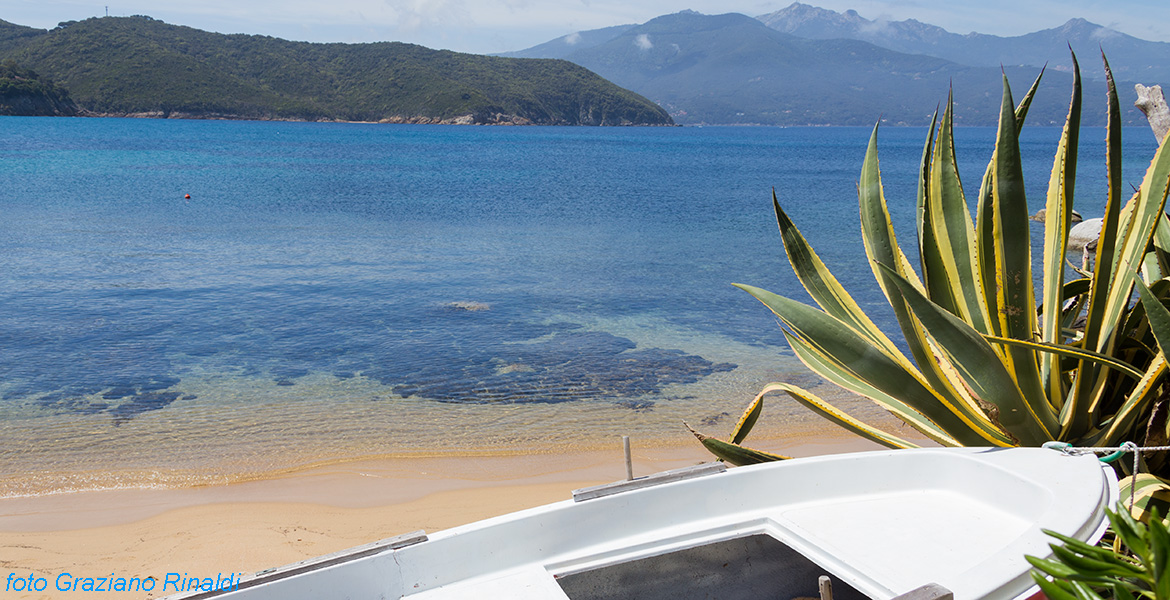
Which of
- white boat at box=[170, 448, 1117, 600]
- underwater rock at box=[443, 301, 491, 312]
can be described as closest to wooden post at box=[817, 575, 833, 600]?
white boat at box=[170, 448, 1117, 600]

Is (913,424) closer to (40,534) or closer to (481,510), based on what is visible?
(481,510)

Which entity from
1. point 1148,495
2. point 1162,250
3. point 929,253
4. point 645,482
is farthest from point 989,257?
point 645,482

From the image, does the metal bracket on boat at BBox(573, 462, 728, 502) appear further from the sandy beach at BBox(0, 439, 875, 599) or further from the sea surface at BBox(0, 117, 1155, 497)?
the sea surface at BBox(0, 117, 1155, 497)

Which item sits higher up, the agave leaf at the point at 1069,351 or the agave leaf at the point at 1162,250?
the agave leaf at the point at 1162,250

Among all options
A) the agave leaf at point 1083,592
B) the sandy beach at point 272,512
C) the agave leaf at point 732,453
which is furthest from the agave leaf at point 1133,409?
the sandy beach at point 272,512

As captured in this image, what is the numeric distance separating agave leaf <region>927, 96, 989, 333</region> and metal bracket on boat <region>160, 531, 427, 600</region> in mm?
2284

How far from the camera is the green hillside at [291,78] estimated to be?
10294 centimetres

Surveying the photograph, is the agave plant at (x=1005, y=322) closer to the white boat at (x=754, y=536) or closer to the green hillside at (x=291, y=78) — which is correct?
the white boat at (x=754, y=536)

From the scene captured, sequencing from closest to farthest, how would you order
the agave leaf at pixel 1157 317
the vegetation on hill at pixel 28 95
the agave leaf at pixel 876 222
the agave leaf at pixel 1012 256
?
the agave leaf at pixel 1157 317, the agave leaf at pixel 1012 256, the agave leaf at pixel 876 222, the vegetation on hill at pixel 28 95

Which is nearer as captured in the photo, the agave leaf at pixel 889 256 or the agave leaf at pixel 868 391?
the agave leaf at pixel 889 256

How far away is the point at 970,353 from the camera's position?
2.66 metres

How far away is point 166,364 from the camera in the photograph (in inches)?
364

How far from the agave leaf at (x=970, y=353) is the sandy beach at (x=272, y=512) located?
3794 millimetres

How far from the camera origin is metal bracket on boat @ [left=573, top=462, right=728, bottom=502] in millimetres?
3115
